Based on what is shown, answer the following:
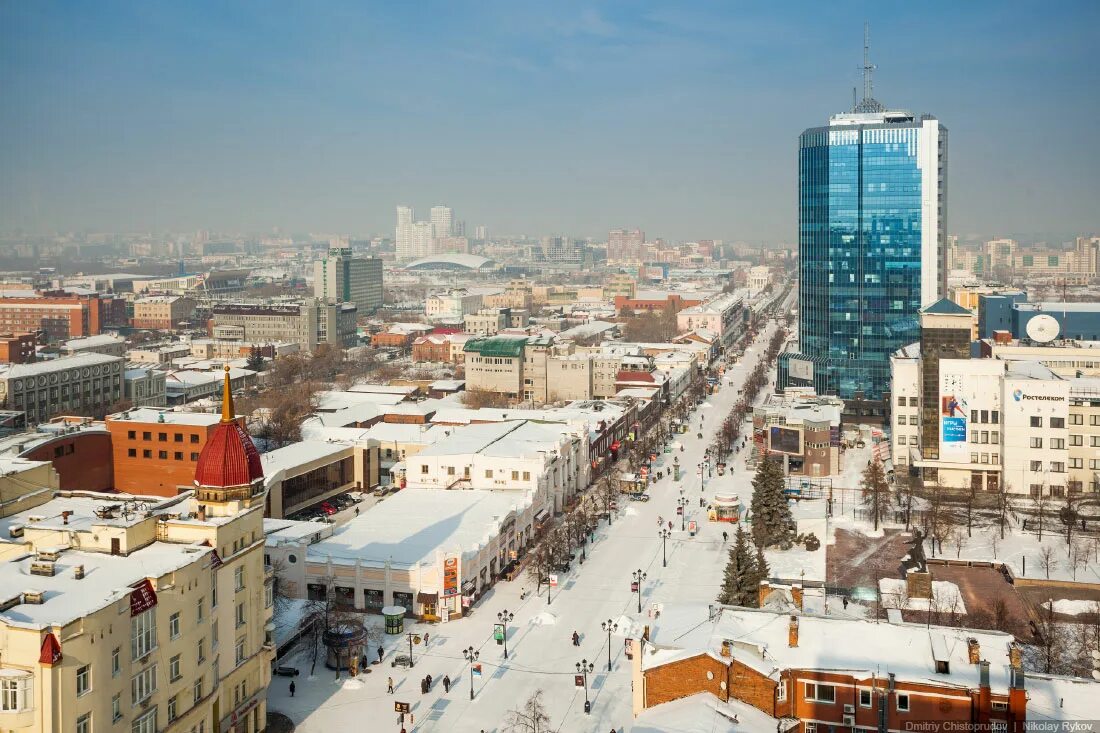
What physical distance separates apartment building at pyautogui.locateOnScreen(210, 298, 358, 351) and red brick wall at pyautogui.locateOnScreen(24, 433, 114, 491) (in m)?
43.8

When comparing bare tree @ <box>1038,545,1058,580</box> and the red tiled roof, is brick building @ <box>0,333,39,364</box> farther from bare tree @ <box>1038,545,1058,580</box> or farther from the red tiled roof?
bare tree @ <box>1038,545,1058,580</box>

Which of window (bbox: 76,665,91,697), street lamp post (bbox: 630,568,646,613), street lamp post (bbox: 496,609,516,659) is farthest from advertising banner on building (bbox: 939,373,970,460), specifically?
window (bbox: 76,665,91,697)

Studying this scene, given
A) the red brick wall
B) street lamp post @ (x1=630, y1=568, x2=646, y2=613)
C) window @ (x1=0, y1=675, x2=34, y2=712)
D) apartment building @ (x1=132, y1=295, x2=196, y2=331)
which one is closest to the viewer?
window @ (x1=0, y1=675, x2=34, y2=712)

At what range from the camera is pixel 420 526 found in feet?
87.2

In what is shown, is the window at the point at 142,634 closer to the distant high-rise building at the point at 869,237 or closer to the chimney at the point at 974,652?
the chimney at the point at 974,652

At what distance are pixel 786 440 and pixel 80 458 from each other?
2292 cm

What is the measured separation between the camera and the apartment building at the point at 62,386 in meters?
43.4

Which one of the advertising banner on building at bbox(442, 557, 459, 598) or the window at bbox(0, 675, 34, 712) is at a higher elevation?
the window at bbox(0, 675, 34, 712)

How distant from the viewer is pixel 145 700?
14430mm

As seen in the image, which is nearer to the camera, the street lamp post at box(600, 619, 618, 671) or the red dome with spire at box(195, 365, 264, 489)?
the red dome with spire at box(195, 365, 264, 489)

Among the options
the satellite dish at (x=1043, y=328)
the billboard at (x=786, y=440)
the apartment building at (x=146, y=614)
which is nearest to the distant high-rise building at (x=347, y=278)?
the satellite dish at (x=1043, y=328)

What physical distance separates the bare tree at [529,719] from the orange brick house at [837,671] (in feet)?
8.31

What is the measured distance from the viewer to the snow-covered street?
1791cm

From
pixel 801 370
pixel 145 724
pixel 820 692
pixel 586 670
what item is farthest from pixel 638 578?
pixel 801 370
